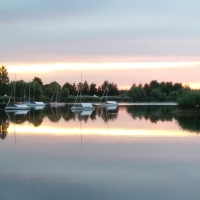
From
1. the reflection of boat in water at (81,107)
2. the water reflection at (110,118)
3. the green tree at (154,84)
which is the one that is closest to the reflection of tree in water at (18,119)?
the water reflection at (110,118)

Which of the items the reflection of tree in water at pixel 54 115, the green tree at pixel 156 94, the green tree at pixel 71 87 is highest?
the green tree at pixel 71 87

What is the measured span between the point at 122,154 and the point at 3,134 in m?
9.89

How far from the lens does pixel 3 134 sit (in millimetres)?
23859

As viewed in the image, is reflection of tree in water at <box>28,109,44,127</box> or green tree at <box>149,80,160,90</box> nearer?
reflection of tree in water at <box>28,109,44,127</box>

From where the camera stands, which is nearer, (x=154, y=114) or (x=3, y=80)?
(x=154, y=114)

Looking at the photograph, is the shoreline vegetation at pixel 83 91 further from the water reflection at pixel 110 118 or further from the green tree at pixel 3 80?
the water reflection at pixel 110 118

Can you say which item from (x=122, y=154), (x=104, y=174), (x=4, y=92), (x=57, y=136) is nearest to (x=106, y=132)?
(x=57, y=136)

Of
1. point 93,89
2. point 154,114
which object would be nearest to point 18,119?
point 154,114

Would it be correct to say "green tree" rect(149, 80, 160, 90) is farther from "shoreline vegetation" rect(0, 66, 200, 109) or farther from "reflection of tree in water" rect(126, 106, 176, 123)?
"reflection of tree in water" rect(126, 106, 176, 123)

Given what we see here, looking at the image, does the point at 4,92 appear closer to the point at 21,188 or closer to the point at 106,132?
the point at 106,132

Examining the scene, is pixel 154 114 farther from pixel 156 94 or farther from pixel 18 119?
pixel 156 94

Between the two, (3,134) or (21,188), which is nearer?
(21,188)

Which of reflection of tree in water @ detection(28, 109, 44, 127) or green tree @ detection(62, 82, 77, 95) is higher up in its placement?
green tree @ detection(62, 82, 77, 95)

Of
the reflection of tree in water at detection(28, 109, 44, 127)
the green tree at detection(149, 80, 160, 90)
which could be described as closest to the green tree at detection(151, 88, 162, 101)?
the green tree at detection(149, 80, 160, 90)
